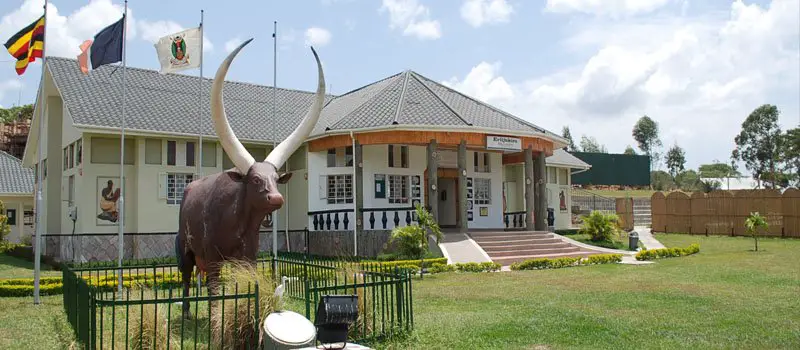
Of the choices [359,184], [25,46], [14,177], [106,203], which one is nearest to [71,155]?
[106,203]

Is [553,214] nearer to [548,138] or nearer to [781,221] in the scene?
[548,138]

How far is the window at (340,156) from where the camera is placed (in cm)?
2227

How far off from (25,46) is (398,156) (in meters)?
12.8

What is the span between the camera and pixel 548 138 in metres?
23.0

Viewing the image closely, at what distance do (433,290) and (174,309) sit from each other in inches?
204

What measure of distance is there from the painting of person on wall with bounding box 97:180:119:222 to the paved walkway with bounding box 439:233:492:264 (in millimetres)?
11301

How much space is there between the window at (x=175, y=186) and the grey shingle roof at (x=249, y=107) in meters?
1.73

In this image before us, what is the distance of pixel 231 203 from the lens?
841 cm

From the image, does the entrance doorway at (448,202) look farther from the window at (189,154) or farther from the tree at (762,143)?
the tree at (762,143)

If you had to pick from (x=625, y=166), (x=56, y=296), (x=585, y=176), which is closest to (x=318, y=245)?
(x=56, y=296)

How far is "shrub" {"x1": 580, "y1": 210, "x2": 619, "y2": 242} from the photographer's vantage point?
23.3 metres

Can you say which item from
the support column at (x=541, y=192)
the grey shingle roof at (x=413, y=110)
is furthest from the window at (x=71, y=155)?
the support column at (x=541, y=192)

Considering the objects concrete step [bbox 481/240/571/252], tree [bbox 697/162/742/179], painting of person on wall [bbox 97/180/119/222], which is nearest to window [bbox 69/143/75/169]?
painting of person on wall [bbox 97/180/119/222]

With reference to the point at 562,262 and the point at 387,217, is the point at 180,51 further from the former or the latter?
the point at 562,262
